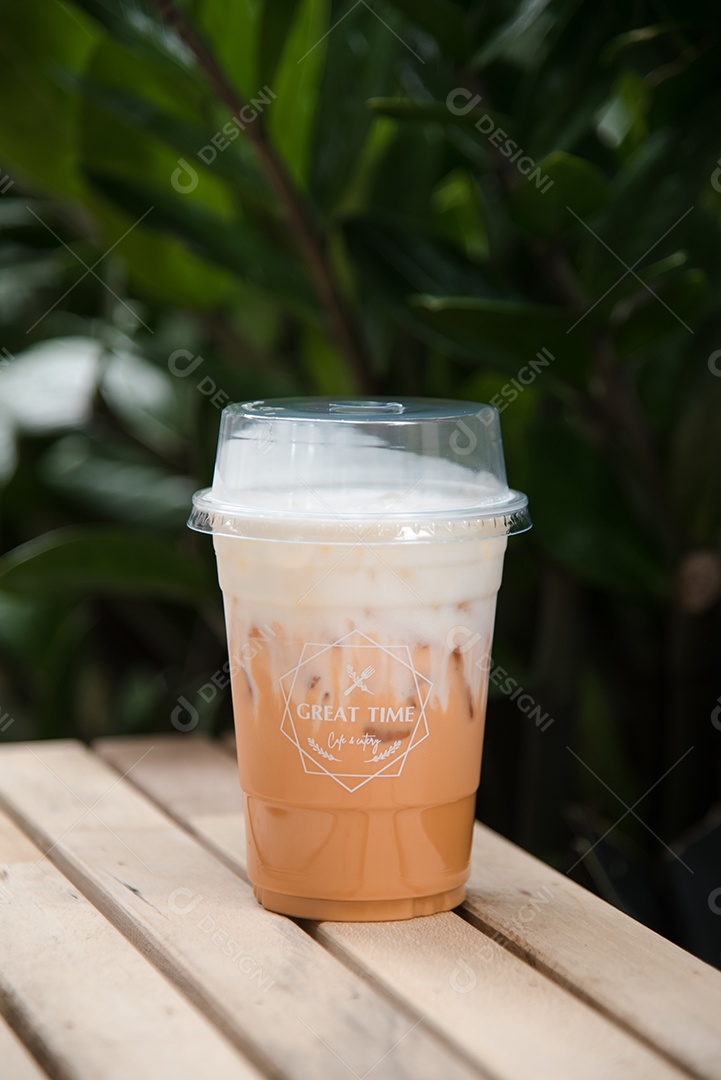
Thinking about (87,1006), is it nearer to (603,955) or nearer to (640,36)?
(603,955)

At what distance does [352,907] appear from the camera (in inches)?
32.6

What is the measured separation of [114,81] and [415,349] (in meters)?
0.45

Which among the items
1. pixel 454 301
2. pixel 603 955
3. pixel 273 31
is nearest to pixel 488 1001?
pixel 603 955

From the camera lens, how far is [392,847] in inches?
32.3

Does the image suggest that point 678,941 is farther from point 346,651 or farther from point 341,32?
point 341,32

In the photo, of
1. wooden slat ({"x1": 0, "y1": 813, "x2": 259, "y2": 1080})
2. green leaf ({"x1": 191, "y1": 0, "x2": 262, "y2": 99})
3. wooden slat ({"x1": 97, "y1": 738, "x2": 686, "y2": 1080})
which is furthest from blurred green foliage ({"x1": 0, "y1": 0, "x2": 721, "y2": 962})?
wooden slat ({"x1": 0, "y1": 813, "x2": 259, "y2": 1080})

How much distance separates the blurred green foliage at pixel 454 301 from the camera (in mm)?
1089

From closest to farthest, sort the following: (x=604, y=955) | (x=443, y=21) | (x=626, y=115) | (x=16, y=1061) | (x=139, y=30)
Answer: (x=16, y=1061), (x=604, y=955), (x=443, y=21), (x=139, y=30), (x=626, y=115)

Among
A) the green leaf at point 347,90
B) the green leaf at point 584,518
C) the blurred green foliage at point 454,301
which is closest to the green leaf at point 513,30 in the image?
the blurred green foliage at point 454,301

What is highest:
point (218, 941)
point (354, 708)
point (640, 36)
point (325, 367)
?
point (640, 36)

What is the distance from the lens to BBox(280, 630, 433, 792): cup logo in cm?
79

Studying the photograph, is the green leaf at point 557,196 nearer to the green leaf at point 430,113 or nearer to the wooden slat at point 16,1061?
the green leaf at point 430,113

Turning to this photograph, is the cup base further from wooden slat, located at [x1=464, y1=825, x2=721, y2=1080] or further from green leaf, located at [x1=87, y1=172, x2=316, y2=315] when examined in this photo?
green leaf, located at [x1=87, y1=172, x2=316, y2=315]

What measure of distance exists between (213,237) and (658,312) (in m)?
0.46
